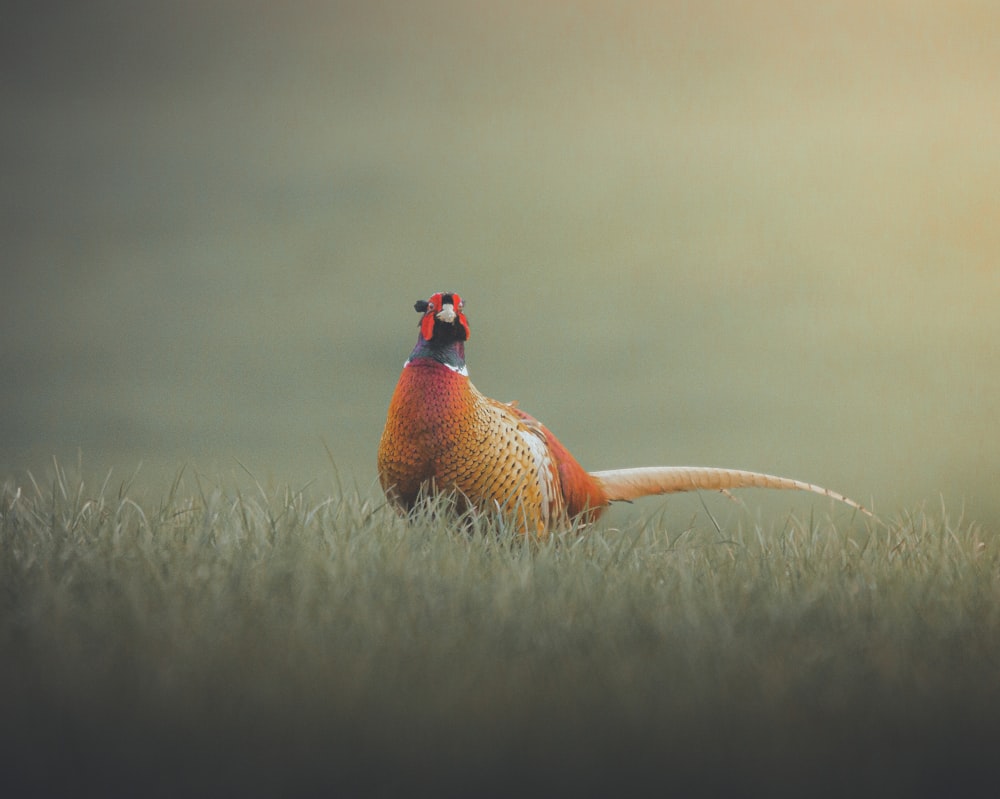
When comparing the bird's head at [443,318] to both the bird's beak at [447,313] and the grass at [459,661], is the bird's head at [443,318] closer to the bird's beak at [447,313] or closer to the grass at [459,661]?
the bird's beak at [447,313]

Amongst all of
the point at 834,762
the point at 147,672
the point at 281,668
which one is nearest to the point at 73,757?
the point at 147,672

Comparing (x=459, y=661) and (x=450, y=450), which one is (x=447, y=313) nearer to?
(x=450, y=450)

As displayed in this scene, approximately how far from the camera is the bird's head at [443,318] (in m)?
3.05

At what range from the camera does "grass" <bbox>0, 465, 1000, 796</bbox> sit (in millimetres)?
1630

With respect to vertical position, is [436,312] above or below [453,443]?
above

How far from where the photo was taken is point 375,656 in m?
1.95

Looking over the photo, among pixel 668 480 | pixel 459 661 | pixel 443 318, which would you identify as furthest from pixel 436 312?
pixel 459 661

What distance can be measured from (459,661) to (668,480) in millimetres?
1749

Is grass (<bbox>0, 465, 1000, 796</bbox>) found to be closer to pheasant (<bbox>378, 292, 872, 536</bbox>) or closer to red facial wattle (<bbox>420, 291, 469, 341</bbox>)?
pheasant (<bbox>378, 292, 872, 536</bbox>)

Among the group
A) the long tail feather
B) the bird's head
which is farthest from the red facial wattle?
the long tail feather

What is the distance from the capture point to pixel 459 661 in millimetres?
1954

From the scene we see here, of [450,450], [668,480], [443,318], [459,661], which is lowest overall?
[459,661]

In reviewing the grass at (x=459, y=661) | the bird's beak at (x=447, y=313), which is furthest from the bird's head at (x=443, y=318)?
the grass at (x=459, y=661)

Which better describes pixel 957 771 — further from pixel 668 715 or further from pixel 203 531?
pixel 203 531
